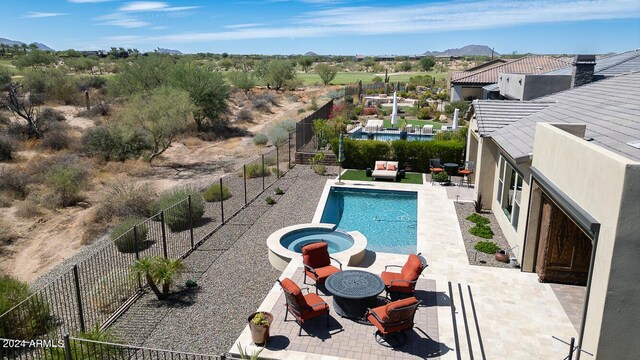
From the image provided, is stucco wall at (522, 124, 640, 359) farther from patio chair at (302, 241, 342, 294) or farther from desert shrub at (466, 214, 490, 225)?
desert shrub at (466, 214, 490, 225)

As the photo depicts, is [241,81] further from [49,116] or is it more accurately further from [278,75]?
[49,116]

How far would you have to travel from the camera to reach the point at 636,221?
6.48 meters

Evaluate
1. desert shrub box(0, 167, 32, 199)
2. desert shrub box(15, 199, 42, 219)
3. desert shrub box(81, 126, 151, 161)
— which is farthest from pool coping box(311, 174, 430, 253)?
desert shrub box(0, 167, 32, 199)

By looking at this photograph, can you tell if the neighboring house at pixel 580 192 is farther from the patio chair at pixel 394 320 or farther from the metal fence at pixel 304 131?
the metal fence at pixel 304 131

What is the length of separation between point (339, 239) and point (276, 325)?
5.85 m

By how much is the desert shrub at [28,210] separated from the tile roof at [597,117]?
1835 cm

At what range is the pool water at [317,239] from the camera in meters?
14.3

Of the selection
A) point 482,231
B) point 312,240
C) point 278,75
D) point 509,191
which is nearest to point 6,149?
point 312,240

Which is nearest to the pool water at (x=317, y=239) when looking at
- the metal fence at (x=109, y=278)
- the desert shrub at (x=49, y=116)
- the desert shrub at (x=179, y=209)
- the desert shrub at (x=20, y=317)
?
the metal fence at (x=109, y=278)

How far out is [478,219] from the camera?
16.5 m

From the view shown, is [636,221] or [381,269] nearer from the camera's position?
[636,221]

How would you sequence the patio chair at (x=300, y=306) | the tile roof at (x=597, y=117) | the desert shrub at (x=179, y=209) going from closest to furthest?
the patio chair at (x=300, y=306)
the tile roof at (x=597, y=117)
the desert shrub at (x=179, y=209)

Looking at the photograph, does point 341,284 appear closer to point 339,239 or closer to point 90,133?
point 339,239

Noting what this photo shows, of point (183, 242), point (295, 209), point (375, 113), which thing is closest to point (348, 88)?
point (375, 113)
